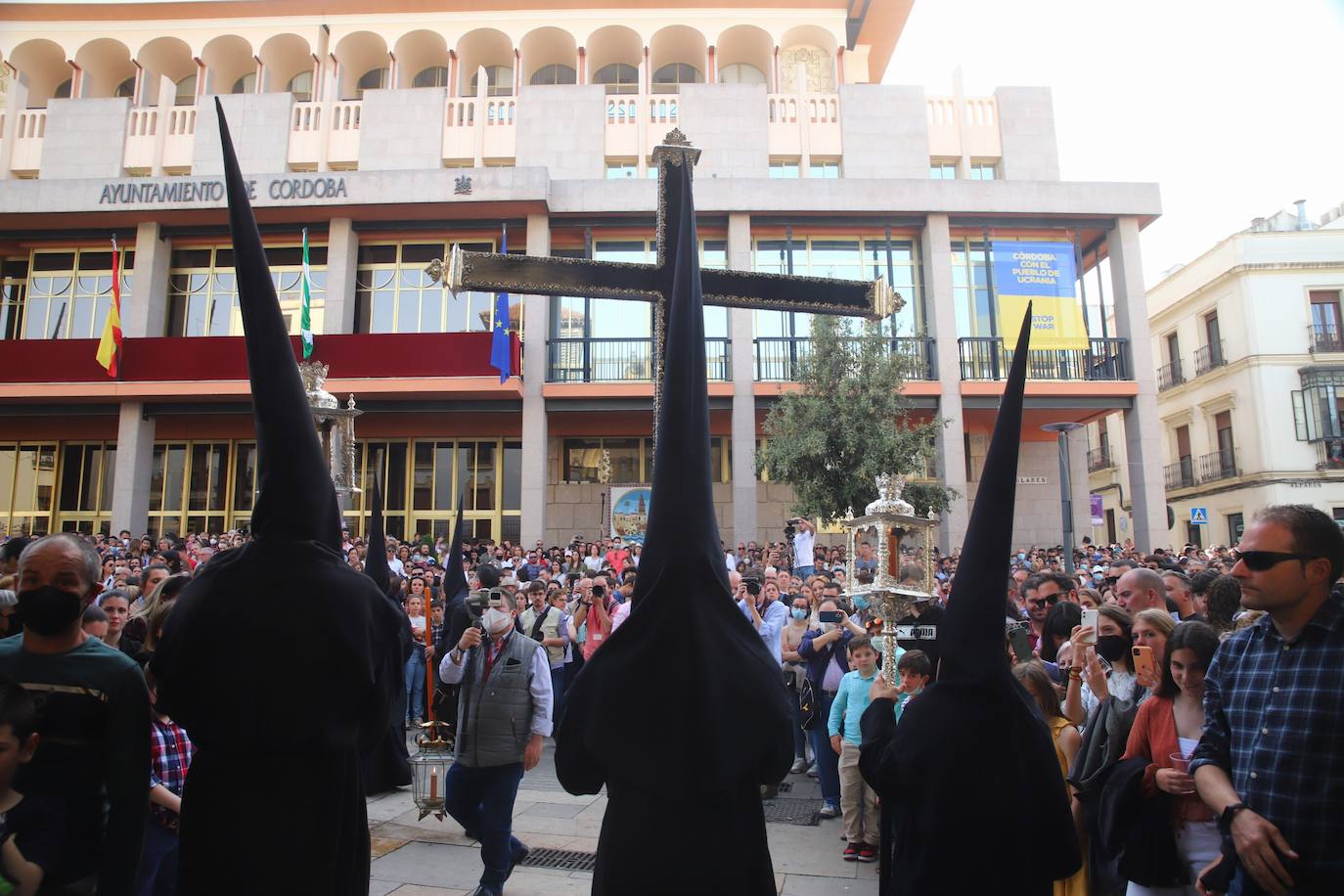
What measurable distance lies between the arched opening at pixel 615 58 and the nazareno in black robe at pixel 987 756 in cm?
2588

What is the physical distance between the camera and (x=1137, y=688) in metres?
4.30

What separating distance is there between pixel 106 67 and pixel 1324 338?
4154cm

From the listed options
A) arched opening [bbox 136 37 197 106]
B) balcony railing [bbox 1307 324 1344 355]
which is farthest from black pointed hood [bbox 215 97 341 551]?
balcony railing [bbox 1307 324 1344 355]

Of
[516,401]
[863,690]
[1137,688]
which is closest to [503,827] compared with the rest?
[863,690]

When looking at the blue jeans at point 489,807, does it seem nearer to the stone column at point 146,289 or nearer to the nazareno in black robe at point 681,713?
the nazareno in black robe at point 681,713

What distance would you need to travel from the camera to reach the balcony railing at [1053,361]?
2133 centimetres

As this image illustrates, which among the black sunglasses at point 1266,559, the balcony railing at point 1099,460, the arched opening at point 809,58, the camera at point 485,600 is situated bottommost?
the camera at point 485,600

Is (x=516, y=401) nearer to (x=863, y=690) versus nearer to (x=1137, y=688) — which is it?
(x=863, y=690)

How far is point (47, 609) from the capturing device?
2861mm

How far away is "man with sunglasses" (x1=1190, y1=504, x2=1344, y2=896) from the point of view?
2.58m

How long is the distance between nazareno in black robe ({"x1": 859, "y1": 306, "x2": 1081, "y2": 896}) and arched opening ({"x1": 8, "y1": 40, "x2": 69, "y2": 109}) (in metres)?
32.4

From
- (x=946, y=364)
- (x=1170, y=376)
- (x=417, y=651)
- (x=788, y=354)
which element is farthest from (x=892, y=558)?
(x=1170, y=376)

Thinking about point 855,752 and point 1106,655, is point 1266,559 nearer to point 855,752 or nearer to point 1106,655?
point 1106,655

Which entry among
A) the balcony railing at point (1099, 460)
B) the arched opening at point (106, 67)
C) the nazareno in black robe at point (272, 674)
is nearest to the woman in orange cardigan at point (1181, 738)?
the nazareno in black robe at point (272, 674)
